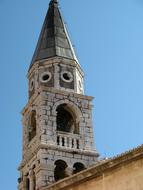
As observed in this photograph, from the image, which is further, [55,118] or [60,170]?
[55,118]

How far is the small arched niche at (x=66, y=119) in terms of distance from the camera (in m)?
27.3

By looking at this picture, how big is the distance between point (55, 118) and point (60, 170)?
2570 mm

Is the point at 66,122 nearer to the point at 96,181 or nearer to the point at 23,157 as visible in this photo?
the point at 23,157

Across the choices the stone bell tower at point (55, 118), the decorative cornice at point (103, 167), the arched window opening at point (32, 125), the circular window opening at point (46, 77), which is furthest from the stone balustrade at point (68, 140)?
the decorative cornice at point (103, 167)

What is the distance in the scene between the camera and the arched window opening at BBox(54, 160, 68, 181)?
25359 mm

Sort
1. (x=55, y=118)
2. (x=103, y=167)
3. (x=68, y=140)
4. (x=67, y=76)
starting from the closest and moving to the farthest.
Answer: (x=103, y=167) < (x=68, y=140) < (x=55, y=118) < (x=67, y=76)

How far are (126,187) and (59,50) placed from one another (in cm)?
1867

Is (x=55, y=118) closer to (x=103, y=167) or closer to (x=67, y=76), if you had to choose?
(x=67, y=76)

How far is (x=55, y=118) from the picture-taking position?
26.4m

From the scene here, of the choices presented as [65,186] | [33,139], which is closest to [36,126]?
[33,139]

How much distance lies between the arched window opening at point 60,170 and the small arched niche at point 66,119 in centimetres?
219

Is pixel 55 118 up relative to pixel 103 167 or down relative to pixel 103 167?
up

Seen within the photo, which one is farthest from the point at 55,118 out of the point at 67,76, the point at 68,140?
the point at 67,76

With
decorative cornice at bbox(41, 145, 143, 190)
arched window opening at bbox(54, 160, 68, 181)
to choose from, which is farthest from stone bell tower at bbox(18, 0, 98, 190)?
decorative cornice at bbox(41, 145, 143, 190)
